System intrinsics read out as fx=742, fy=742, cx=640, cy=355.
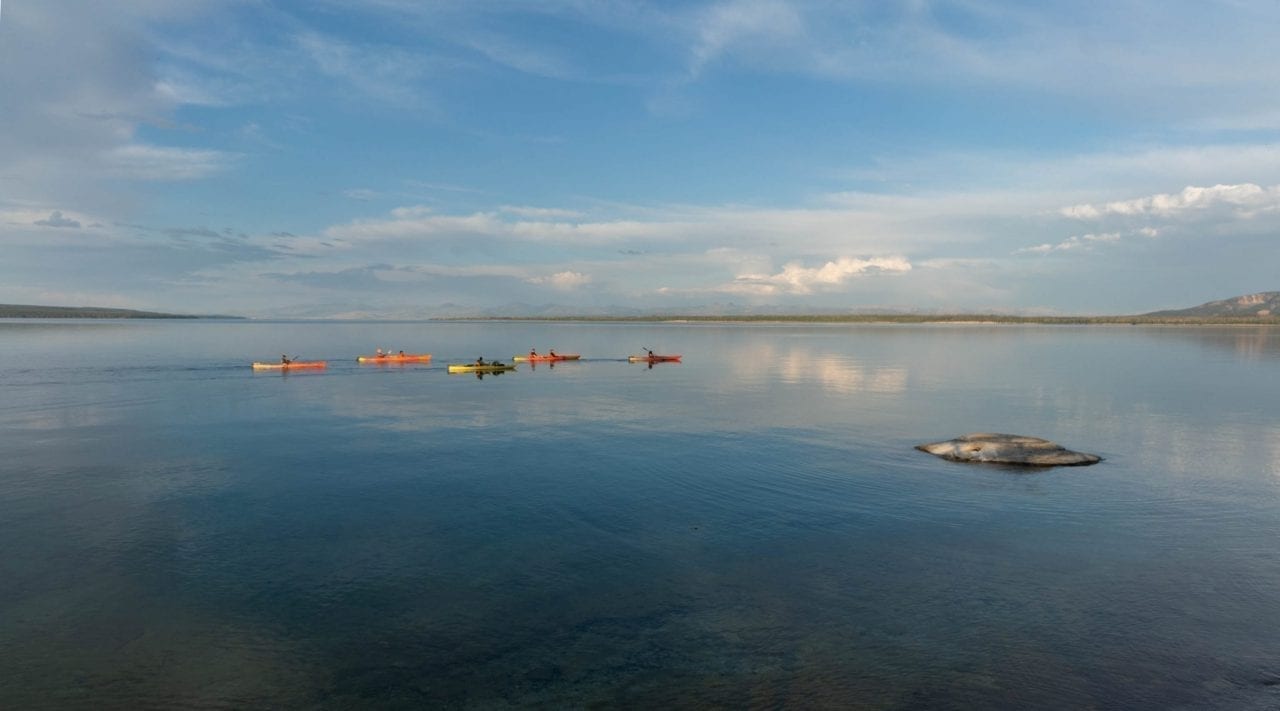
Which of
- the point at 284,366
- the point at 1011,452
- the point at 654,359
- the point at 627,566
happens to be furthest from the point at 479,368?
the point at 627,566

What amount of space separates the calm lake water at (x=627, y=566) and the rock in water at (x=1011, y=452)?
2.98 ft

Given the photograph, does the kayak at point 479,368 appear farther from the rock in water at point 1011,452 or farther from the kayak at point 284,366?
the rock in water at point 1011,452

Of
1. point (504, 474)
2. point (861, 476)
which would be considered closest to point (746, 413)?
point (861, 476)

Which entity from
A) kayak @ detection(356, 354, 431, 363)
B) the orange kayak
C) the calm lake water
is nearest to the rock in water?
the calm lake water

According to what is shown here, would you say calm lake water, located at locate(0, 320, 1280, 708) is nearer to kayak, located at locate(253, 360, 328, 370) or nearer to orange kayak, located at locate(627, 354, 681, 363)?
kayak, located at locate(253, 360, 328, 370)

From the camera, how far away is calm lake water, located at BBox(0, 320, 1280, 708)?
34.3 feet

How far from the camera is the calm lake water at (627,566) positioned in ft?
34.3

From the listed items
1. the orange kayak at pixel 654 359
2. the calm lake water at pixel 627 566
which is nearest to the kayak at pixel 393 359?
the orange kayak at pixel 654 359

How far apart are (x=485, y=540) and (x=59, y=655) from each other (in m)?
7.62

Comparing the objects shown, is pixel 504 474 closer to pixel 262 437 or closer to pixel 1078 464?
pixel 262 437

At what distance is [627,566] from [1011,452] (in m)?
16.4

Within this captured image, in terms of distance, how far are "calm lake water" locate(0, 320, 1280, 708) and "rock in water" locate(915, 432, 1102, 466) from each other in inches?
35.8

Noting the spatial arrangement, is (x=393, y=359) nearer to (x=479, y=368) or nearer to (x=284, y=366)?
(x=284, y=366)

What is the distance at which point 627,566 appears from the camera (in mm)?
14945
